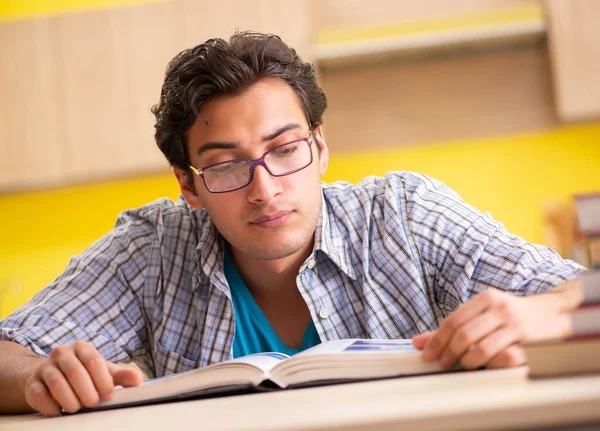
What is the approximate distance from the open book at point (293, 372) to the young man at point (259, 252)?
440 millimetres

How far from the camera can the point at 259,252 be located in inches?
65.9

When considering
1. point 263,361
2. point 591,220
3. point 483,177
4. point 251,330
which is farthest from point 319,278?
point 483,177

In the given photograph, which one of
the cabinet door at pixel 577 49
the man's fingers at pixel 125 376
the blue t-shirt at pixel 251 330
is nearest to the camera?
the man's fingers at pixel 125 376

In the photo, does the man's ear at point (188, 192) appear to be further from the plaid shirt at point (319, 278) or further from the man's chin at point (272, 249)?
the man's chin at point (272, 249)

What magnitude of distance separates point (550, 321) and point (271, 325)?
2.41 ft

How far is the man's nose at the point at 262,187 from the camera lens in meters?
1.62

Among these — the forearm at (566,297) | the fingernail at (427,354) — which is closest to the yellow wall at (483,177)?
the forearm at (566,297)

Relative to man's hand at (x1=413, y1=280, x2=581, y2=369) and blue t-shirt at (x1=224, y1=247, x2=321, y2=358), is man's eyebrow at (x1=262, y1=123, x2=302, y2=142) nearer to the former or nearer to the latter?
blue t-shirt at (x1=224, y1=247, x2=321, y2=358)

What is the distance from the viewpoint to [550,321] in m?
1.17

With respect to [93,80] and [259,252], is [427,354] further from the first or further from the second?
[93,80]

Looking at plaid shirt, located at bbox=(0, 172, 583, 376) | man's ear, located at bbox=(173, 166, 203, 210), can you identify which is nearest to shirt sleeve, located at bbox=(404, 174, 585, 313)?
plaid shirt, located at bbox=(0, 172, 583, 376)

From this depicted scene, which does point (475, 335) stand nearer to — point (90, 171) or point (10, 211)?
point (90, 171)

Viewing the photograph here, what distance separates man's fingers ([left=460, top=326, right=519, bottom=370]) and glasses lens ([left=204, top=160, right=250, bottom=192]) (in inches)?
27.9

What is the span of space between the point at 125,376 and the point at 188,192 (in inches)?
30.6
